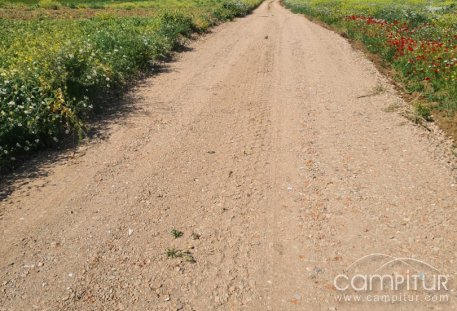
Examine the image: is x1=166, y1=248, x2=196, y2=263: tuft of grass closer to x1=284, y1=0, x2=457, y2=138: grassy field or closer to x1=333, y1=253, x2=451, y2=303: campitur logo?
x1=333, y1=253, x2=451, y2=303: campitur logo

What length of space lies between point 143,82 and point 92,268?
303 inches

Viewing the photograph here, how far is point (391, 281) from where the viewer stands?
12.5ft

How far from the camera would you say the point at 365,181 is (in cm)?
566

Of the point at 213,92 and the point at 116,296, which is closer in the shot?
the point at 116,296

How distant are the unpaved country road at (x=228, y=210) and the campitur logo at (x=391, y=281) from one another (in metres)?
0.08

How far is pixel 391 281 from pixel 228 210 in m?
2.16

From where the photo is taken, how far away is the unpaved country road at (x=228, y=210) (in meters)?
3.77

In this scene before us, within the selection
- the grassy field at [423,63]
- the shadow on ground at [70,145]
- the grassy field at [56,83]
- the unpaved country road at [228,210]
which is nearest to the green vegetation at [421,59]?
the grassy field at [423,63]

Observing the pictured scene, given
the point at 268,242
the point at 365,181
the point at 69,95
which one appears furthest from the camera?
the point at 69,95

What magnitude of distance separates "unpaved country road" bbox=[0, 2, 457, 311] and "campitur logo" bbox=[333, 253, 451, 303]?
83 mm

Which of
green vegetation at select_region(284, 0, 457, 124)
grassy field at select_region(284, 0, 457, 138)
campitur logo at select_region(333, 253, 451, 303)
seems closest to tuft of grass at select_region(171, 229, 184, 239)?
campitur logo at select_region(333, 253, 451, 303)

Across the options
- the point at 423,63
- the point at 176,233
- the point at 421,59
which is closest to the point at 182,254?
the point at 176,233

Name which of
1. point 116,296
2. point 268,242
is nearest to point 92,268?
point 116,296

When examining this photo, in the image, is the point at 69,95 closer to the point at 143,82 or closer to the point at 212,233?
the point at 143,82
